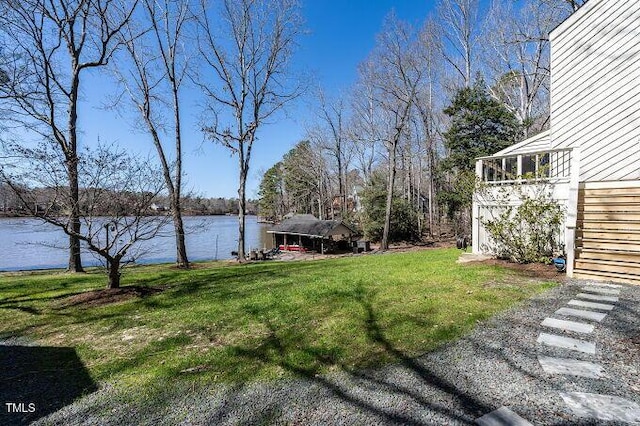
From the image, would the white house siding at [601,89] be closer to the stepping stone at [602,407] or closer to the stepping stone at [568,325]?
the stepping stone at [568,325]

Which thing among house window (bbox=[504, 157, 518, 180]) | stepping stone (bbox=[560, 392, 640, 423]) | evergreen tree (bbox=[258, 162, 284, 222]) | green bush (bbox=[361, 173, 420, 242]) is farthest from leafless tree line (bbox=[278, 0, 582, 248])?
evergreen tree (bbox=[258, 162, 284, 222])

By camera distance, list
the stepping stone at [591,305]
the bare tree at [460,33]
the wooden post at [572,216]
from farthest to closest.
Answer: the bare tree at [460,33], the wooden post at [572,216], the stepping stone at [591,305]

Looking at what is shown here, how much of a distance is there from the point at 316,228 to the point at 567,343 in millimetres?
20956

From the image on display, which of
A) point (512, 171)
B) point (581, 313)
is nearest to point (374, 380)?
point (581, 313)

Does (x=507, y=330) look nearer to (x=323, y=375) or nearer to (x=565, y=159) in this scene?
(x=323, y=375)

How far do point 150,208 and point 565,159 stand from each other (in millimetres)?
9702

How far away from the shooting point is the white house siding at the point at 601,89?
21.2 ft

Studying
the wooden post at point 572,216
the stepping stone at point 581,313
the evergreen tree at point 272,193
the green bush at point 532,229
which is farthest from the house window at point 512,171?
the evergreen tree at point 272,193

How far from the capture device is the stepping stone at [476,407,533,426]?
6.44 ft

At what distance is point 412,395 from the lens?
2.31 meters

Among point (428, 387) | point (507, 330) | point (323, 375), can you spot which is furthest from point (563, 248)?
point (323, 375)

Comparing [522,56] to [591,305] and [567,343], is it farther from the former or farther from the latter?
[567,343]

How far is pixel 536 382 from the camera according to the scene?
2398 mm

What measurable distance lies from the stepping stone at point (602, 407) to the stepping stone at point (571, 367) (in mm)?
279
